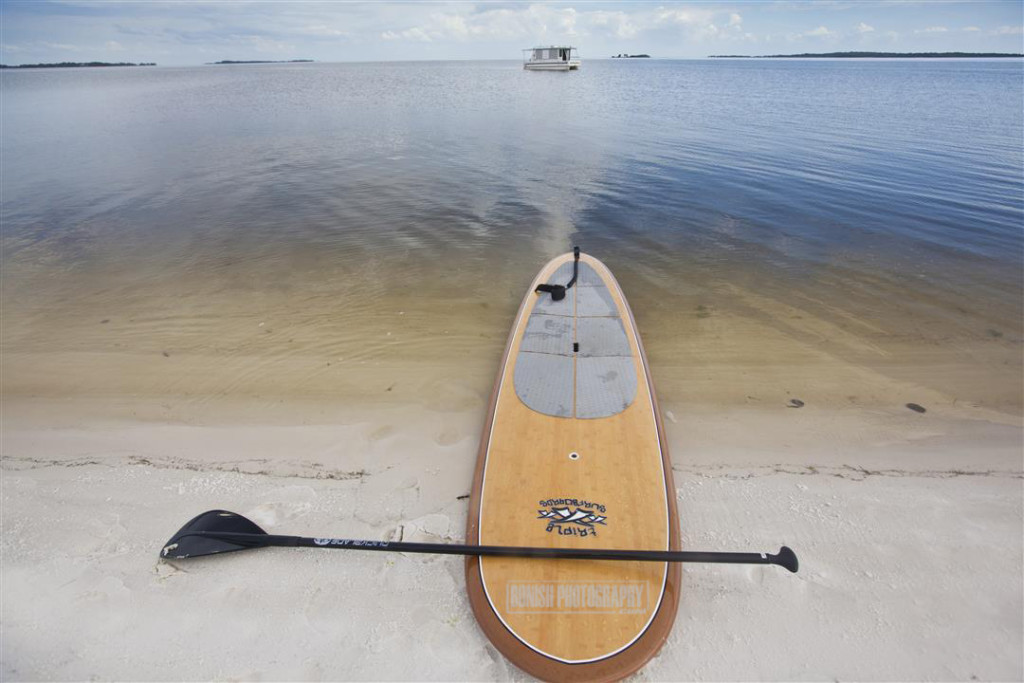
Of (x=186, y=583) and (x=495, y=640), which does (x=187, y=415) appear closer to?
(x=186, y=583)

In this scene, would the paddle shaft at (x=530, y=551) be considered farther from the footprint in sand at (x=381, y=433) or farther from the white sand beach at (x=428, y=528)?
the footprint in sand at (x=381, y=433)

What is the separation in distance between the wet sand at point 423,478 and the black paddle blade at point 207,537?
168mm

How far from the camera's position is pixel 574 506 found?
15.0 feet

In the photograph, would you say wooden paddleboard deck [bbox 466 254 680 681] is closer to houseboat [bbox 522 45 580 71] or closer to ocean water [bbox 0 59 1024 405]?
ocean water [bbox 0 59 1024 405]

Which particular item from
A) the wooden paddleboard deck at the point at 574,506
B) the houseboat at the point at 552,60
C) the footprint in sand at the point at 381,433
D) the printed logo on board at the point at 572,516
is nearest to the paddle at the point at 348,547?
the wooden paddleboard deck at the point at 574,506

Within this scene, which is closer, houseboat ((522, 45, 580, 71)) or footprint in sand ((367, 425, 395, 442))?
footprint in sand ((367, 425, 395, 442))

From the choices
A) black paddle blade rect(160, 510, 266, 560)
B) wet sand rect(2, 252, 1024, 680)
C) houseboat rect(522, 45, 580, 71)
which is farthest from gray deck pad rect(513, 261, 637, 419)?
houseboat rect(522, 45, 580, 71)

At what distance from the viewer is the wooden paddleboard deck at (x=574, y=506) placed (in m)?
3.67

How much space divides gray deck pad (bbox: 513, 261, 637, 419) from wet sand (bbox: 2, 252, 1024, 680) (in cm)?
96

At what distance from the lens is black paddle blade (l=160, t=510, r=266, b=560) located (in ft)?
14.6

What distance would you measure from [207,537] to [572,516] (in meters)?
3.47

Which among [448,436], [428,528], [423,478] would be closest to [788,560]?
[428,528]

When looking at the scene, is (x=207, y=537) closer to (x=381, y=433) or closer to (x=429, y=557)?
(x=429, y=557)

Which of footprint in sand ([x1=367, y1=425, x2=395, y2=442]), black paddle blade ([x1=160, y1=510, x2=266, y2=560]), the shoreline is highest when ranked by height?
black paddle blade ([x1=160, y1=510, x2=266, y2=560])
